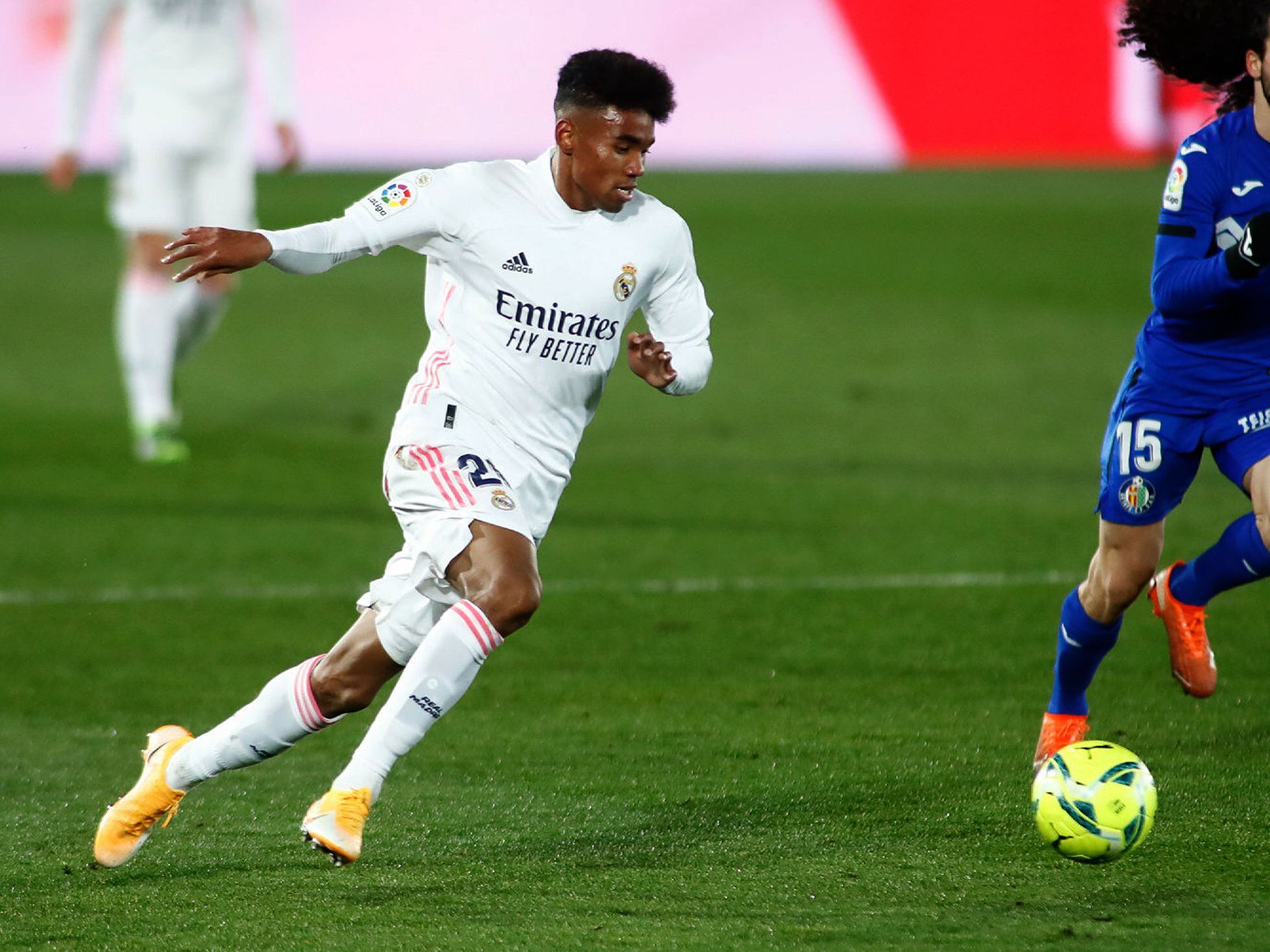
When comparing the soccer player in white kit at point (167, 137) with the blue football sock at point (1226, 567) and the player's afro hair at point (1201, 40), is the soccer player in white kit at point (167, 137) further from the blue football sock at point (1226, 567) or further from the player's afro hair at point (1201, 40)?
the blue football sock at point (1226, 567)

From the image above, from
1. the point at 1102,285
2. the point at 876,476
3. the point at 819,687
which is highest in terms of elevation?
the point at 819,687

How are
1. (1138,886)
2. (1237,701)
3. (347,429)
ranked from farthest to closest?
(347,429) → (1237,701) → (1138,886)

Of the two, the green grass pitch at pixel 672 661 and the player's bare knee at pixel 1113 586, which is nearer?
the green grass pitch at pixel 672 661

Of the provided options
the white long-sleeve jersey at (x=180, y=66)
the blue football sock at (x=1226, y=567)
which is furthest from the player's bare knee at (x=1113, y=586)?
the white long-sleeve jersey at (x=180, y=66)

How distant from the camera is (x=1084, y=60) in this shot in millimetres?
19641

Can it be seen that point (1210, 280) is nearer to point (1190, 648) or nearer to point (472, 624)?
point (1190, 648)

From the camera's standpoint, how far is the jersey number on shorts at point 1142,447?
521 centimetres

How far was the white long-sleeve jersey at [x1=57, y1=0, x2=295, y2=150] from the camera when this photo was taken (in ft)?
38.1

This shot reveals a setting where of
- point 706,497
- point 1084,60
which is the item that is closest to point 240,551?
point 706,497

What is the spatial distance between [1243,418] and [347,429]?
8828 mm

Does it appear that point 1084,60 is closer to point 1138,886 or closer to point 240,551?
point 240,551


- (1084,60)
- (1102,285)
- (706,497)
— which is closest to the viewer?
(706,497)

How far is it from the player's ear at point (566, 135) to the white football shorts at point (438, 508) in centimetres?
74

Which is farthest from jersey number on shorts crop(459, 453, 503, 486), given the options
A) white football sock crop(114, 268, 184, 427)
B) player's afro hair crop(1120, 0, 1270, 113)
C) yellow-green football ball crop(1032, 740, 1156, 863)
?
white football sock crop(114, 268, 184, 427)
